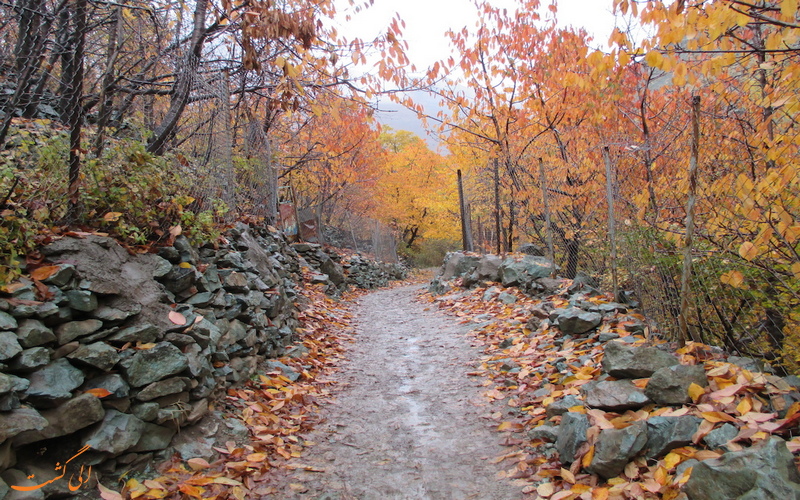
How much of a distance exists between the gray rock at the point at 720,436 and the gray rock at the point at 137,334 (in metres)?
3.63

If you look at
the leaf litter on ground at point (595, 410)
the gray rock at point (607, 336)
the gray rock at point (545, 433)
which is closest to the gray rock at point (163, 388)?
the leaf litter on ground at point (595, 410)

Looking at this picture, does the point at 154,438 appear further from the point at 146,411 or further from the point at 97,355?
the point at 97,355

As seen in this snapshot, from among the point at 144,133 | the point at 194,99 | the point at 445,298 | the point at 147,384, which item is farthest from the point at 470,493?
the point at 445,298

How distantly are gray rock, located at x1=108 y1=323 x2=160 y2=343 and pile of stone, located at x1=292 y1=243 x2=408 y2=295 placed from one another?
7.10 meters

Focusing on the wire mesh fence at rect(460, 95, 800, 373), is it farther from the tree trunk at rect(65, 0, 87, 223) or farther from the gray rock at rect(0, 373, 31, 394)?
the tree trunk at rect(65, 0, 87, 223)

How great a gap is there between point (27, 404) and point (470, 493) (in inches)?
103

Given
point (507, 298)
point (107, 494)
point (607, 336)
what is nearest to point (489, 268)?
point (507, 298)

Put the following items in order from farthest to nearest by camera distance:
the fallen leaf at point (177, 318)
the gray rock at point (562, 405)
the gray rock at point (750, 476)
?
the fallen leaf at point (177, 318) < the gray rock at point (562, 405) < the gray rock at point (750, 476)

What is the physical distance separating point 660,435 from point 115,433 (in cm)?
330

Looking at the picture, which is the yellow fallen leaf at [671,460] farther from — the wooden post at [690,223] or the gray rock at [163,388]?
the gray rock at [163,388]

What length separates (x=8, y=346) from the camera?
238cm

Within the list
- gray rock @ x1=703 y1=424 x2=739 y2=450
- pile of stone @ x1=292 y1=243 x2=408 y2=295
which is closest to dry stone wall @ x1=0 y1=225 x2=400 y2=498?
gray rock @ x1=703 y1=424 x2=739 y2=450

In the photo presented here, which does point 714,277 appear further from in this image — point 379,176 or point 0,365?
point 379,176

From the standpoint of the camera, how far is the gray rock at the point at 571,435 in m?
2.92
